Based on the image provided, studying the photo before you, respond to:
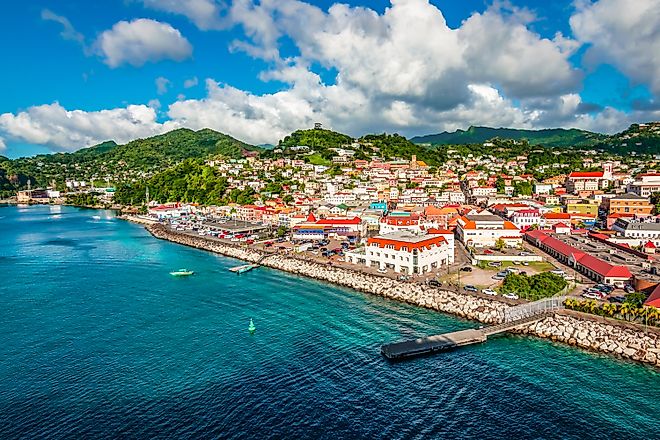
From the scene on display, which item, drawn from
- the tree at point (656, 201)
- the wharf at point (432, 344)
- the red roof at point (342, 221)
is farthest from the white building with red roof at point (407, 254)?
the tree at point (656, 201)

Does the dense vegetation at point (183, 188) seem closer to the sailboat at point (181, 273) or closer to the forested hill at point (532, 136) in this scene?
the sailboat at point (181, 273)

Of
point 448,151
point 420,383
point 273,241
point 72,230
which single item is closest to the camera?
point 420,383

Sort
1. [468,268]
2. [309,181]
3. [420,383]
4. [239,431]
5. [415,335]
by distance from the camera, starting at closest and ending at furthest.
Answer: [239,431]
[420,383]
[415,335]
[468,268]
[309,181]

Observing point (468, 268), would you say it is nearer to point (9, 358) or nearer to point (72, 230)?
point (9, 358)

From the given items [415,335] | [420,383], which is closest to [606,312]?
[415,335]

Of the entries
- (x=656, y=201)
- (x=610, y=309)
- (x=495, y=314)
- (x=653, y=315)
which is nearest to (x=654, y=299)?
(x=653, y=315)

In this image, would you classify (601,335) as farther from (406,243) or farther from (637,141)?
(637,141)
